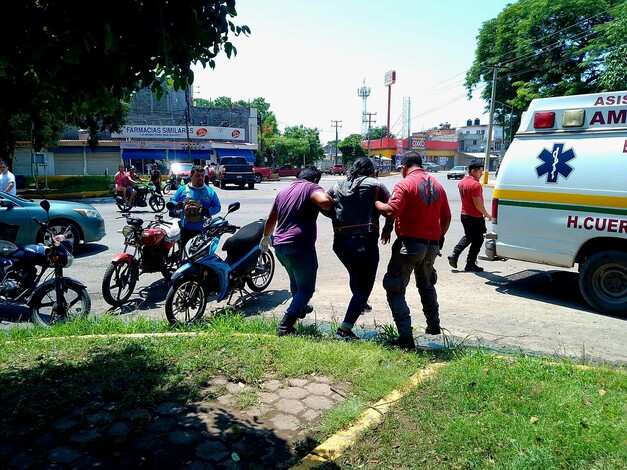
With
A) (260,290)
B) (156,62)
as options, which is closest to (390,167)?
(260,290)

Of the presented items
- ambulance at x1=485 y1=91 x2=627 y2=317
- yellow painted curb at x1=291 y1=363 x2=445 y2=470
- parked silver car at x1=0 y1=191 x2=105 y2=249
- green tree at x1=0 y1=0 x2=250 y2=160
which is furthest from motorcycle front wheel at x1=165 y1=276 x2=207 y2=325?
parked silver car at x1=0 y1=191 x2=105 y2=249

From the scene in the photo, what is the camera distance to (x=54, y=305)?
5.83 metres

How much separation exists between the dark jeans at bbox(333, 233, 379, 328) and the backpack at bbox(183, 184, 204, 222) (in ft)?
9.11

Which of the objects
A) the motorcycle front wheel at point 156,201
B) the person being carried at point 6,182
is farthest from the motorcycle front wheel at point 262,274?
the motorcycle front wheel at point 156,201

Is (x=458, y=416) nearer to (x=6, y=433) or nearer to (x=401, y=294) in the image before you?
(x=401, y=294)

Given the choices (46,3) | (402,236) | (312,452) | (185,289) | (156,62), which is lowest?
(312,452)

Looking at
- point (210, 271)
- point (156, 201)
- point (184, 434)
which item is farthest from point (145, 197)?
point (184, 434)

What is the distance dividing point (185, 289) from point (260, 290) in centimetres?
173

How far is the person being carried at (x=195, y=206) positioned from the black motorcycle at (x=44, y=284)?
1.52 metres

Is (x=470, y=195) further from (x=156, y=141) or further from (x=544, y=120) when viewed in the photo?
(x=156, y=141)

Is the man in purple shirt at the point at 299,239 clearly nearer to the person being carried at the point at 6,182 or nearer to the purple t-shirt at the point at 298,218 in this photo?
the purple t-shirt at the point at 298,218

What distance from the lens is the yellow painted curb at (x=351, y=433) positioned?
3.04 meters

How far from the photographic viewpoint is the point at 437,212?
4.90m

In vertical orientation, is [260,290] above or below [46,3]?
below
